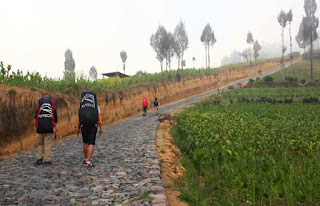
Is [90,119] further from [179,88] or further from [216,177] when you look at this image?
[179,88]

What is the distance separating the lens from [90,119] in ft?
20.8

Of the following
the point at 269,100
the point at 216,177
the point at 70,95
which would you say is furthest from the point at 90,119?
the point at 269,100

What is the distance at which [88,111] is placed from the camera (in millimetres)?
6410

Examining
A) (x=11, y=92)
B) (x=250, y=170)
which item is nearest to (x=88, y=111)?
(x=250, y=170)

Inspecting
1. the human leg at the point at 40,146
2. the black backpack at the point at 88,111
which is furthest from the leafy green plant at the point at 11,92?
the black backpack at the point at 88,111

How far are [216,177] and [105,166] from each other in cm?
293

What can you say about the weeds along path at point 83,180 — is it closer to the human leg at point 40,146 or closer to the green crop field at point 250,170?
the human leg at point 40,146

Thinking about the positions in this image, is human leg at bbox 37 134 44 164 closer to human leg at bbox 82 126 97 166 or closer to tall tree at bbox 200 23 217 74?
human leg at bbox 82 126 97 166

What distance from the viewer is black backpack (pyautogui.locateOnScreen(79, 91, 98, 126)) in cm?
633

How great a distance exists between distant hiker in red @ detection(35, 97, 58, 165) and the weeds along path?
0.35m

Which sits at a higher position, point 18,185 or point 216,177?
point 18,185

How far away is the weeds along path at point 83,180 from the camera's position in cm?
429

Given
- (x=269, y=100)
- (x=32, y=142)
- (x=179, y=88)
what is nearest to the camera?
(x=32, y=142)

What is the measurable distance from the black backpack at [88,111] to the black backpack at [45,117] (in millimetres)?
847
